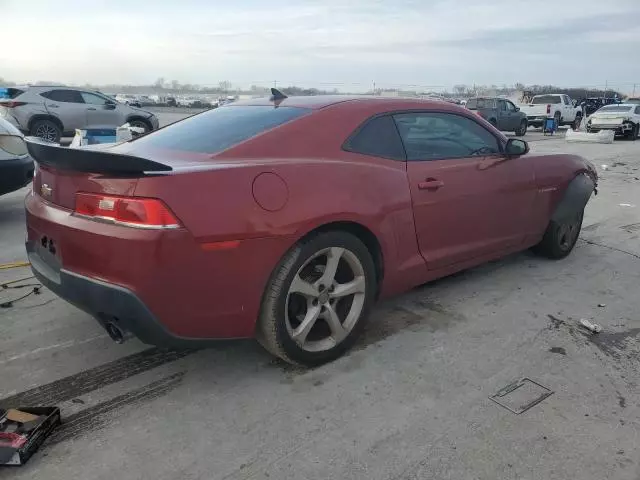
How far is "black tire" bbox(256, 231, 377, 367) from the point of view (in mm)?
2697

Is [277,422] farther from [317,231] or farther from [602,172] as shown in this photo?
[602,172]

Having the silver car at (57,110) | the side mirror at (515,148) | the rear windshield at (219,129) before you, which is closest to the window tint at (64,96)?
the silver car at (57,110)

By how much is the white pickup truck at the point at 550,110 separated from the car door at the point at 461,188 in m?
21.9

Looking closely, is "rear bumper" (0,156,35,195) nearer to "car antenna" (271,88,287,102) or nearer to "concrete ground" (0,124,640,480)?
"concrete ground" (0,124,640,480)

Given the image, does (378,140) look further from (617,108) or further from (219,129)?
(617,108)

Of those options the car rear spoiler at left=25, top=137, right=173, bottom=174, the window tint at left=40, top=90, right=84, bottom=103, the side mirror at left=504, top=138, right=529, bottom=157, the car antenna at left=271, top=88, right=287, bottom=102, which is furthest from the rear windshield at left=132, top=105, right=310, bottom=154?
the window tint at left=40, top=90, right=84, bottom=103

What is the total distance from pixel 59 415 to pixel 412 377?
172 centimetres

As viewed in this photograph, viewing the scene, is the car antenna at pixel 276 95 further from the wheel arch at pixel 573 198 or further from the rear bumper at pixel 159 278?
the wheel arch at pixel 573 198

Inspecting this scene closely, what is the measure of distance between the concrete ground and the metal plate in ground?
0.06 ft

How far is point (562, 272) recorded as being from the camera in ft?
15.1

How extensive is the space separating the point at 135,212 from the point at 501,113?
69.3 ft

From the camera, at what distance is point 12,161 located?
5.57 m

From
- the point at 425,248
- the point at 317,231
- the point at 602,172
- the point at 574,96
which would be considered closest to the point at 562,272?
the point at 425,248

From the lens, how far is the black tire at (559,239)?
15.3 feet
